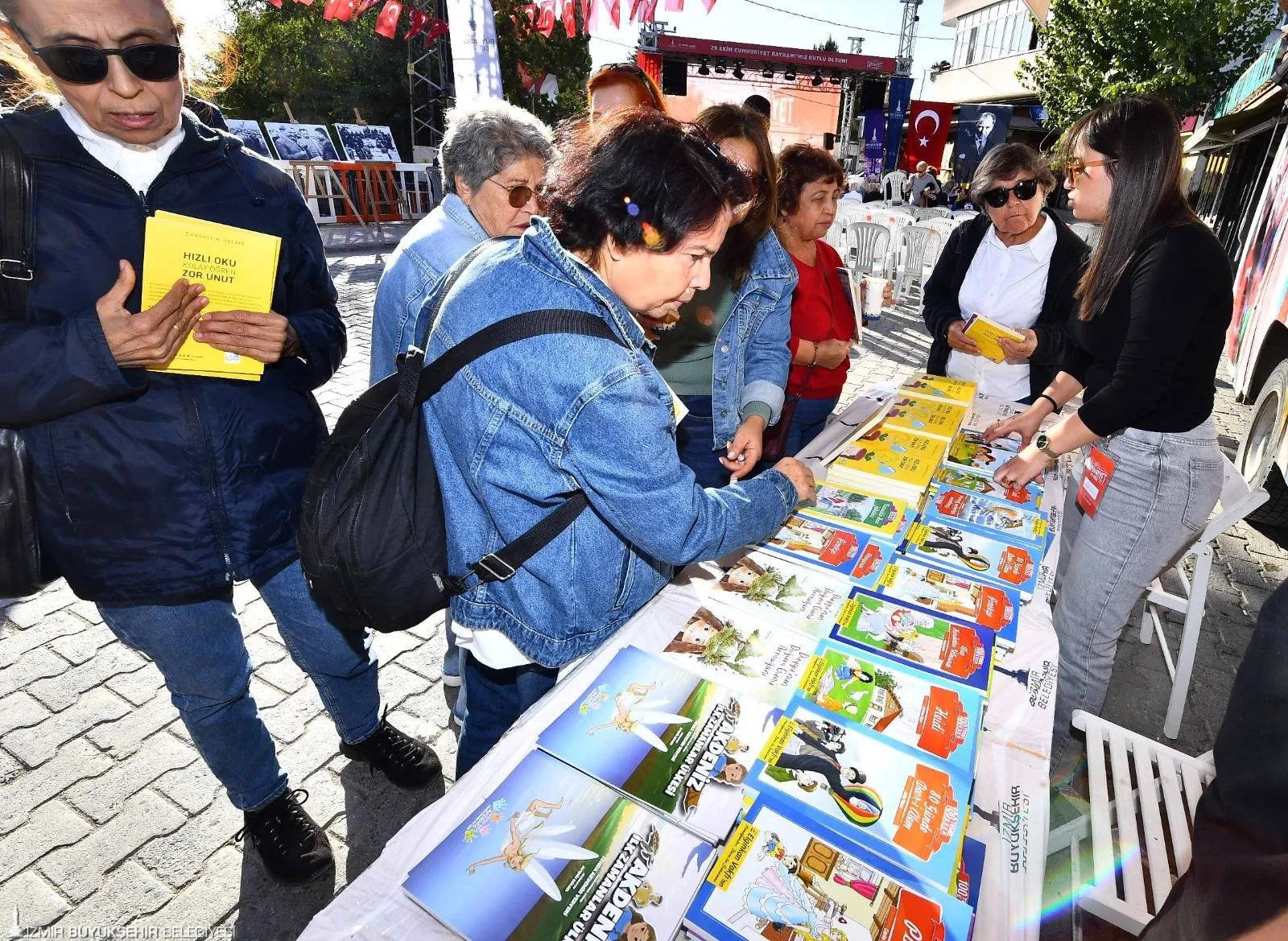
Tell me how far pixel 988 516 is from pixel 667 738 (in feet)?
3.85

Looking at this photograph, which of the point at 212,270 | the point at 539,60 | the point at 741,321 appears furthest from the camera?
the point at 539,60

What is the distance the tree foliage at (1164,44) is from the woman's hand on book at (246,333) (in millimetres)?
14222

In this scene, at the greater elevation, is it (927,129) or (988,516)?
(927,129)

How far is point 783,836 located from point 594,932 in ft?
0.91

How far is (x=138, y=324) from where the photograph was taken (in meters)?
1.24

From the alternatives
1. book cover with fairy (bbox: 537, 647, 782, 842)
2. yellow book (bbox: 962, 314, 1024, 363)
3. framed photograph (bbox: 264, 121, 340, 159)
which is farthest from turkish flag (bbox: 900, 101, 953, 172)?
book cover with fairy (bbox: 537, 647, 782, 842)

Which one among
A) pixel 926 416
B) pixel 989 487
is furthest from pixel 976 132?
pixel 989 487

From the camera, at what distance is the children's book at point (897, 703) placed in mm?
1036

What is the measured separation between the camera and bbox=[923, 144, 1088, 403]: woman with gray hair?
2.37m

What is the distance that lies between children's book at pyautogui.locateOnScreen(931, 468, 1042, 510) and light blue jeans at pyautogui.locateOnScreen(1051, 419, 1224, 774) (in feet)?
0.73

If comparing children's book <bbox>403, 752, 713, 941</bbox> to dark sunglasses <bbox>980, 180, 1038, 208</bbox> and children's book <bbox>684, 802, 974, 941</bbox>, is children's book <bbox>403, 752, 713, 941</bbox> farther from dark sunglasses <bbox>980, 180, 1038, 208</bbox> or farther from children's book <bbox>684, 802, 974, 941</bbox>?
dark sunglasses <bbox>980, 180, 1038, 208</bbox>

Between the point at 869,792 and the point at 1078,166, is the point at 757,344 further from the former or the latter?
the point at 869,792

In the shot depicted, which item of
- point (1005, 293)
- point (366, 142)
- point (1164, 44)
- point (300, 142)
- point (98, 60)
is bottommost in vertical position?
point (1005, 293)

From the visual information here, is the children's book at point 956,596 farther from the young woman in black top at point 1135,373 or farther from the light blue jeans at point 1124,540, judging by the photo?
the light blue jeans at point 1124,540
